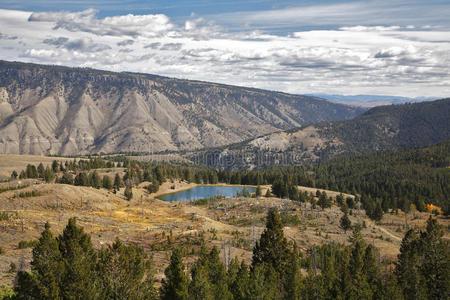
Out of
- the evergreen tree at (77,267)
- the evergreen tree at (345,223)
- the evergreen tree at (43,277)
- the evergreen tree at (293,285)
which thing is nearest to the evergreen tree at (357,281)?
the evergreen tree at (293,285)

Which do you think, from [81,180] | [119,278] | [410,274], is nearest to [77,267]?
[119,278]

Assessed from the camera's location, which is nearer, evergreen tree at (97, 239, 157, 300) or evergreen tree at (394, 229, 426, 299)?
evergreen tree at (97, 239, 157, 300)

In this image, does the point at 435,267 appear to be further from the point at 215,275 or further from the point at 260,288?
the point at 215,275

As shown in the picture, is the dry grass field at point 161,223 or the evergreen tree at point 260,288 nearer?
the evergreen tree at point 260,288

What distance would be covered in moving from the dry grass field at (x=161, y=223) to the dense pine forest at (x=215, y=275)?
11.3 metres

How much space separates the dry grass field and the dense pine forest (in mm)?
11317

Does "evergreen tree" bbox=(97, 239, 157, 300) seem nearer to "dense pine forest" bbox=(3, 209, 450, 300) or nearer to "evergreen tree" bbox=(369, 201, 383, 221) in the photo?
"dense pine forest" bbox=(3, 209, 450, 300)

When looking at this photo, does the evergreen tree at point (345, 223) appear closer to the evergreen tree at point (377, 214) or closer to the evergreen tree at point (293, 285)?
the evergreen tree at point (377, 214)

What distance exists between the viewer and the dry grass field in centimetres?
7712

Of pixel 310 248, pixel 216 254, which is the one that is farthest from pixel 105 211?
pixel 216 254

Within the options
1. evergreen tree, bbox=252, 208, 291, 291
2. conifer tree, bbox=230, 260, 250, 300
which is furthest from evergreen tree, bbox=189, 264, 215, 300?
evergreen tree, bbox=252, 208, 291, 291

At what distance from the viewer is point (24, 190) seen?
116438mm

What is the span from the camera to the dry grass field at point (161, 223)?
3036 inches

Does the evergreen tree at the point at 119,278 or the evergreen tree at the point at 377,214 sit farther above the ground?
the evergreen tree at the point at 119,278
